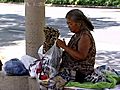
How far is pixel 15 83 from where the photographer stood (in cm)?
505

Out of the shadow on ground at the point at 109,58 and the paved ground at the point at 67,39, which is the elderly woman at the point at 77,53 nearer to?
the paved ground at the point at 67,39

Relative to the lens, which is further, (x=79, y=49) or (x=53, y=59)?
(x=53, y=59)

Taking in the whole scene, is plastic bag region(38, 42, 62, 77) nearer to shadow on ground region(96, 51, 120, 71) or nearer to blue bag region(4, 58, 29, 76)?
blue bag region(4, 58, 29, 76)

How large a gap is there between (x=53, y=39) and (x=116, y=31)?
389 inches

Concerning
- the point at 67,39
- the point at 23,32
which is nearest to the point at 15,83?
the point at 67,39

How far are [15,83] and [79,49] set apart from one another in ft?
4.36

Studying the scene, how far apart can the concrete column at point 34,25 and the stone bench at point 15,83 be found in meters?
0.42

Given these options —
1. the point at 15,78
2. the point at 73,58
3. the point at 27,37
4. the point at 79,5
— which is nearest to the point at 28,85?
the point at 15,78

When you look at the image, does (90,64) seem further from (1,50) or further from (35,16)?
(1,50)

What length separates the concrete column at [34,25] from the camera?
5.14m

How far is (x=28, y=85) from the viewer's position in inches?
199

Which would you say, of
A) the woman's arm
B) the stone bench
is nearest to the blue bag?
the stone bench

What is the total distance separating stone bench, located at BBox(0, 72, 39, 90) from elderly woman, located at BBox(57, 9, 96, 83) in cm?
83

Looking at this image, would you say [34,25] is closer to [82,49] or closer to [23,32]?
[82,49]
